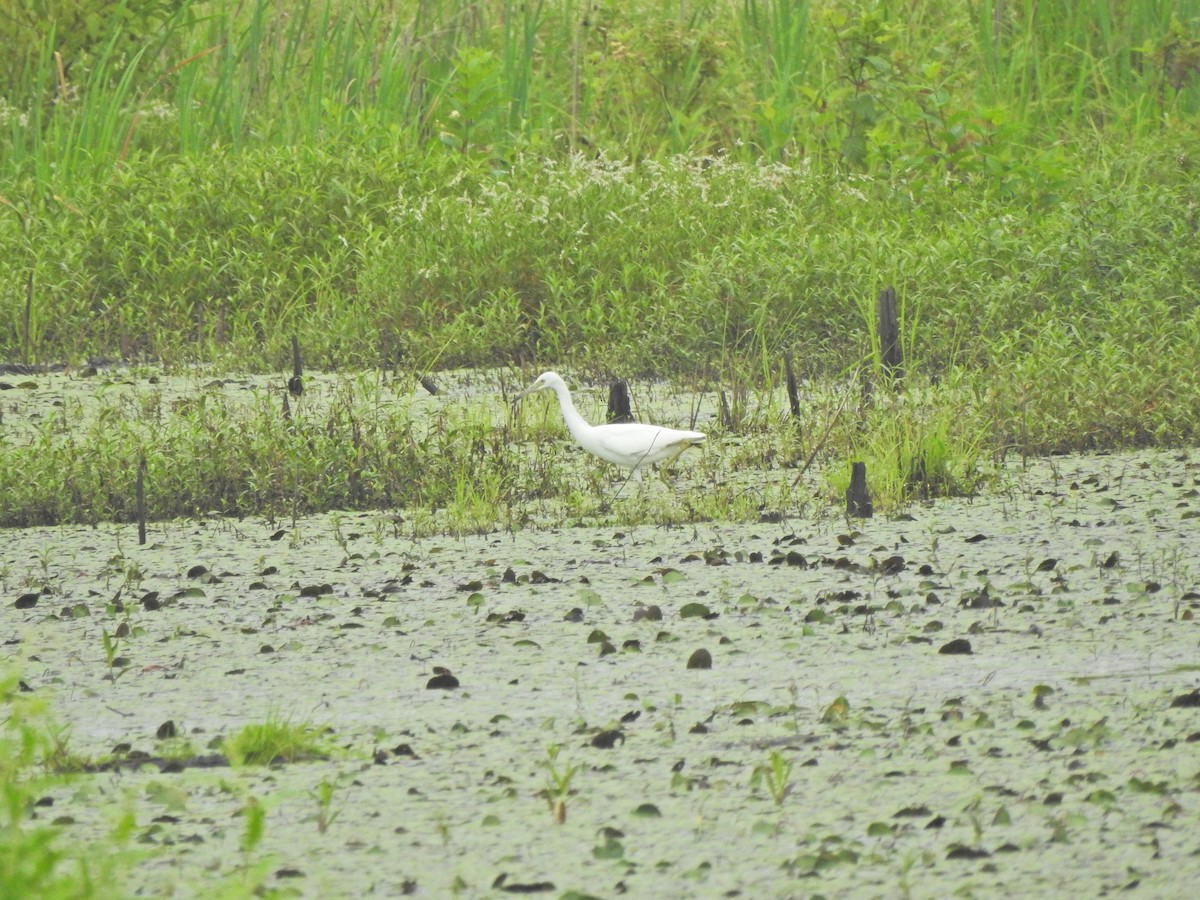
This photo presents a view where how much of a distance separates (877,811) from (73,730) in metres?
1.57

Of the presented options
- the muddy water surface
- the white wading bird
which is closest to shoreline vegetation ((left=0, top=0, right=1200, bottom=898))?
the muddy water surface

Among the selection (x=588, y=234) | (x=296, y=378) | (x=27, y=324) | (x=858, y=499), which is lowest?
(x=858, y=499)

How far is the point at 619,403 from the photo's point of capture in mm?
6598

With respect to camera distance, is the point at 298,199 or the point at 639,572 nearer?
the point at 639,572

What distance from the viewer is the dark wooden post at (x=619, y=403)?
659 cm

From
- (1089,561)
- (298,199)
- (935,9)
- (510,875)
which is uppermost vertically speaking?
(935,9)

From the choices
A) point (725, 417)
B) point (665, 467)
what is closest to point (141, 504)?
point (665, 467)

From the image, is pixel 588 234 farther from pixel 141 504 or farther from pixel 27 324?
pixel 141 504

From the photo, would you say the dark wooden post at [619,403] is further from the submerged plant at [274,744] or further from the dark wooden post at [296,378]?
the submerged plant at [274,744]

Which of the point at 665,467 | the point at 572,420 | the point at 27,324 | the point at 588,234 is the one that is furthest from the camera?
the point at 588,234

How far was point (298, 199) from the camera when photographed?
28.3ft

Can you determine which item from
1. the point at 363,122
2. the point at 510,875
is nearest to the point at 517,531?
the point at 510,875

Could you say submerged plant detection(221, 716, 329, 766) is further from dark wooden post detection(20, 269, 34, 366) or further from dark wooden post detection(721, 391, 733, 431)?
dark wooden post detection(20, 269, 34, 366)

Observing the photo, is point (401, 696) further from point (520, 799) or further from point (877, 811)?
point (877, 811)
